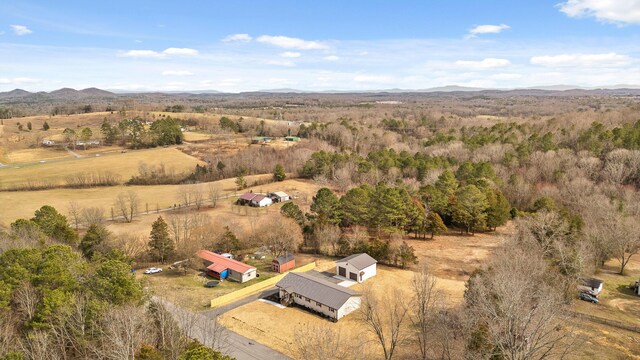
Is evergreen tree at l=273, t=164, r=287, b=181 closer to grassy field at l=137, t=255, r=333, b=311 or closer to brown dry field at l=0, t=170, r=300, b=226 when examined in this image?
brown dry field at l=0, t=170, r=300, b=226

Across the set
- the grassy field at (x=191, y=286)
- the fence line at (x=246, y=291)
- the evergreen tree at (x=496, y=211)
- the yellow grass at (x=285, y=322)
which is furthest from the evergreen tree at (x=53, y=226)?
the evergreen tree at (x=496, y=211)

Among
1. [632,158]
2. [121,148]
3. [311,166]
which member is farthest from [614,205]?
[121,148]

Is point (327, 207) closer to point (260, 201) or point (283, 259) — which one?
point (283, 259)

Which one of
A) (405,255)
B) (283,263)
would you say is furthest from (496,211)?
(283,263)

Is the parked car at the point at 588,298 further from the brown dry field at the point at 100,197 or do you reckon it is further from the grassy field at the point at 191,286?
the brown dry field at the point at 100,197

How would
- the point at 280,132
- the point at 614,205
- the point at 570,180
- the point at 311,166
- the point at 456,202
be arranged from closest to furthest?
the point at 614,205, the point at 456,202, the point at 570,180, the point at 311,166, the point at 280,132

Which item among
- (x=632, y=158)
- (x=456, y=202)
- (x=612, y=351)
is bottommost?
(x=612, y=351)

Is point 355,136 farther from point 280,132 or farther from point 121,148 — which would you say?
point 121,148
